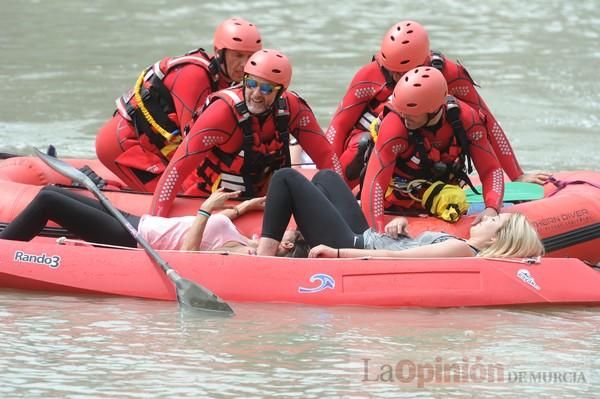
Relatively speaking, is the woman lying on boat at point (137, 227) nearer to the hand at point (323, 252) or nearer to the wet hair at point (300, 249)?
the wet hair at point (300, 249)

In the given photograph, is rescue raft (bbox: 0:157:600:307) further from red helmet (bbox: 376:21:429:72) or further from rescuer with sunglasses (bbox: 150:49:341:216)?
red helmet (bbox: 376:21:429:72)

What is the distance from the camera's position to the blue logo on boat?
6945 millimetres

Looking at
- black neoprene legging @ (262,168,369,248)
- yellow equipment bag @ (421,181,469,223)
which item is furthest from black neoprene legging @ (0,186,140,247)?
yellow equipment bag @ (421,181,469,223)

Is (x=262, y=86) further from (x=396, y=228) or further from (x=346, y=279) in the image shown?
(x=346, y=279)

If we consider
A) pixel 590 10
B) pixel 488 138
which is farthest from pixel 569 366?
pixel 590 10

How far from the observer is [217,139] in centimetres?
746

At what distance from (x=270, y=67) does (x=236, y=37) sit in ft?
2.58

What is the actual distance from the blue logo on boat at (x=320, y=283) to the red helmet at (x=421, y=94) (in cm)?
107

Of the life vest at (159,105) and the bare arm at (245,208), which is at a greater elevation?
the life vest at (159,105)

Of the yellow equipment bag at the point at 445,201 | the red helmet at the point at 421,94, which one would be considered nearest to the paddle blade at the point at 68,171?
the red helmet at the point at 421,94

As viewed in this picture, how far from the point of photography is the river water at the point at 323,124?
5.94 m

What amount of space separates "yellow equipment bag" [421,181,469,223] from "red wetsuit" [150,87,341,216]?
2.72ft

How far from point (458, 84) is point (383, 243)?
165 centimetres

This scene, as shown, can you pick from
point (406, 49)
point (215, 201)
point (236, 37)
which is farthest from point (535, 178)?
point (215, 201)
